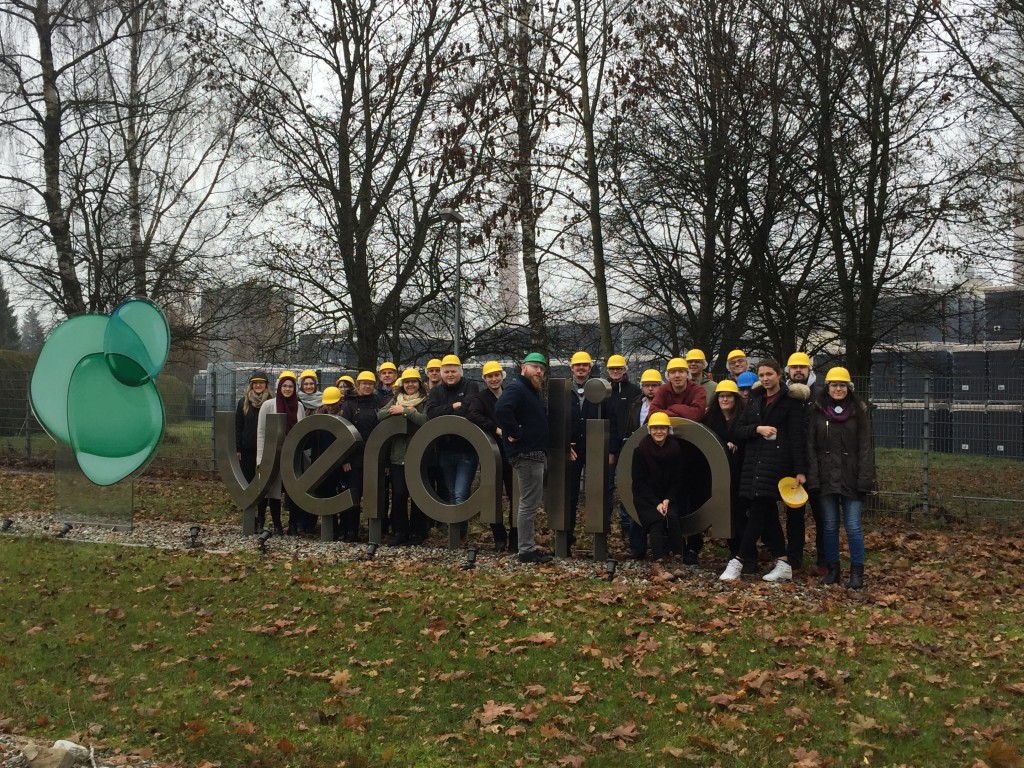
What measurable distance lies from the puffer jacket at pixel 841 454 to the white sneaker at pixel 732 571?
983 mm

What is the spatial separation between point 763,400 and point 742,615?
104 inches

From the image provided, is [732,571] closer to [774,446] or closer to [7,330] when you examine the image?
[774,446]

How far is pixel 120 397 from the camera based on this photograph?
1255 cm

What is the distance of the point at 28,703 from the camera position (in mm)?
6359

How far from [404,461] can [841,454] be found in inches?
194

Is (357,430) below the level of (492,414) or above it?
below

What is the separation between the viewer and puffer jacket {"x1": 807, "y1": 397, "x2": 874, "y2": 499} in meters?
8.95

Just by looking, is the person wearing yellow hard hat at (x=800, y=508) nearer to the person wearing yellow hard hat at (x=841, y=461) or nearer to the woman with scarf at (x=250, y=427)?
the person wearing yellow hard hat at (x=841, y=461)

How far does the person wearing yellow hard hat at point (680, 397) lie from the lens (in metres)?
10.0

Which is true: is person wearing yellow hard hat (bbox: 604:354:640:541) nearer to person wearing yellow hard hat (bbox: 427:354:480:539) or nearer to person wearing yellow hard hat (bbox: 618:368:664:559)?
person wearing yellow hard hat (bbox: 618:368:664:559)

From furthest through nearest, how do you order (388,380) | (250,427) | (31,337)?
(31,337) → (250,427) → (388,380)

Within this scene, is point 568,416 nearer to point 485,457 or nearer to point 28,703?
point 485,457

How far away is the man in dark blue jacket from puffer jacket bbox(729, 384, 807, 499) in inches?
81.5

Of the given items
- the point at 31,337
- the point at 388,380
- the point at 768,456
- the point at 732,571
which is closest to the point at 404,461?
the point at 388,380
